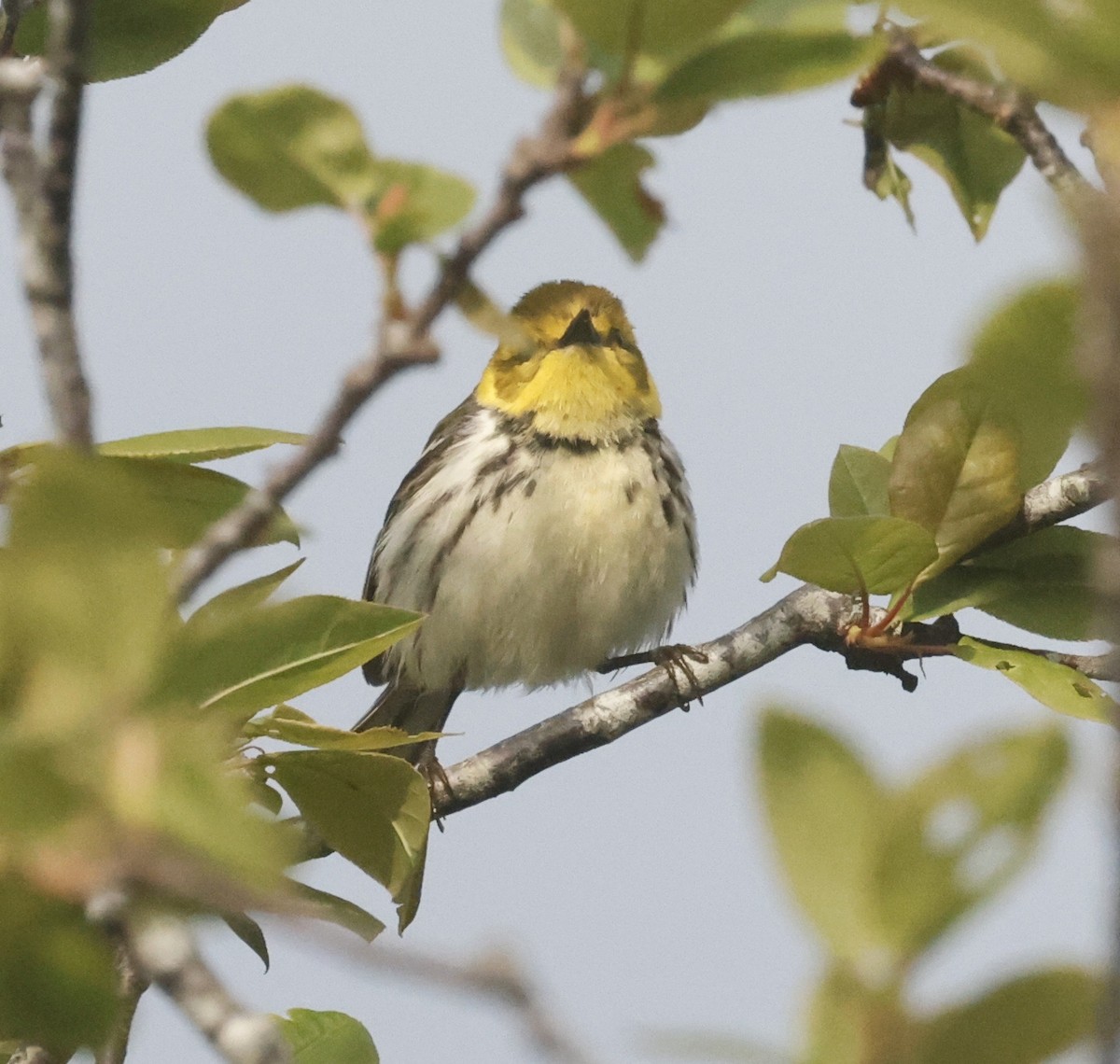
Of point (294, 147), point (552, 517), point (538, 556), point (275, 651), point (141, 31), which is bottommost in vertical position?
point (538, 556)

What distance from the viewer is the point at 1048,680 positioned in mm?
2090

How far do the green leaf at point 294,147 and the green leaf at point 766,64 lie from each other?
8.7 inches

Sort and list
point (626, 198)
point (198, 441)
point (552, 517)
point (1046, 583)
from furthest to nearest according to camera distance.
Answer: point (552, 517)
point (1046, 583)
point (198, 441)
point (626, 198)

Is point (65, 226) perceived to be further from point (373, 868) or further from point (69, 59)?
point (373, 868)

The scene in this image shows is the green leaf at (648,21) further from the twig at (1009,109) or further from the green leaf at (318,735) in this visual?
the green leaf at (318,735)

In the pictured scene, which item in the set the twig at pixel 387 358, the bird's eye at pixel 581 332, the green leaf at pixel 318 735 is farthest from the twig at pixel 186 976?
the bird's eye at pixel 581 332

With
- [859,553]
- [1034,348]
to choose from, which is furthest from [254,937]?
[1034,348]

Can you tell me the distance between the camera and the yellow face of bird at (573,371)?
4.09m

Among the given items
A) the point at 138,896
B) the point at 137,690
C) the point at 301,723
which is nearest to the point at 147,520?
the point at 137,690

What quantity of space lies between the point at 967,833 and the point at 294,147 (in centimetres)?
65

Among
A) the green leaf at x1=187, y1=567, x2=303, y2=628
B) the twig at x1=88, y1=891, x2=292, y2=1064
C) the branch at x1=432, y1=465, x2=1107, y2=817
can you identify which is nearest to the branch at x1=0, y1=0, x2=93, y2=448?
the twig at x1=88, y1=891, x2=292, y2=1064

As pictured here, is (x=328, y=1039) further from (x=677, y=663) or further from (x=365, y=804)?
(x=677, y=663)

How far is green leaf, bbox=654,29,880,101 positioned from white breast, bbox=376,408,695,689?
305cm

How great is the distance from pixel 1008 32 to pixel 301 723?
1.19 meters
